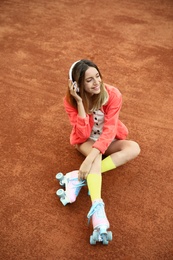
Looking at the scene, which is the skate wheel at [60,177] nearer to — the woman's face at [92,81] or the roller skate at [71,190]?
the roller skate at [71,190]

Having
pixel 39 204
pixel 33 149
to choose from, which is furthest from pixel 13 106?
pixel 39 204

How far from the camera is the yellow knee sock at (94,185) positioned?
118 cm

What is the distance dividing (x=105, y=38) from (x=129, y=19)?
0.38 meters

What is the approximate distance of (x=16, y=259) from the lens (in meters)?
1.12

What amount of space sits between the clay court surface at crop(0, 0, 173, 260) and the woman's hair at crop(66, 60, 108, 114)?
0.34 metres

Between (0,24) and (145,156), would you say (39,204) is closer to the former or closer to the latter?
(145,156)

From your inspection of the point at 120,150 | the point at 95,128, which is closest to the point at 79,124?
the point at 95,128

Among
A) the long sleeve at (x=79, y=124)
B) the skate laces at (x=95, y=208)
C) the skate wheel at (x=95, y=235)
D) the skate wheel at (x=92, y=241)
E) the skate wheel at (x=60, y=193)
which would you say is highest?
the long sleeve at (x=79, y=124)

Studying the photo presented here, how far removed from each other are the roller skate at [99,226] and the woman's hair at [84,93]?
41 centimetres

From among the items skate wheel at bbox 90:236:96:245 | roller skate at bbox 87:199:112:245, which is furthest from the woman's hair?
skate wheel at bbox 90:236:96:245

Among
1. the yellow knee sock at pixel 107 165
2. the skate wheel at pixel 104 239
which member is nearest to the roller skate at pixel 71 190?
the yellow knee sock at pixel 107 165

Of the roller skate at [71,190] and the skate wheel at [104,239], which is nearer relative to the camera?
the skate wheel at [104,239]

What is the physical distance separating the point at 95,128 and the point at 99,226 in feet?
1.50

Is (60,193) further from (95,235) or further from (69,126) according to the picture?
(69,126)
